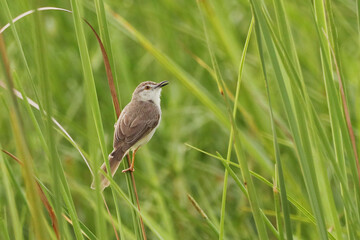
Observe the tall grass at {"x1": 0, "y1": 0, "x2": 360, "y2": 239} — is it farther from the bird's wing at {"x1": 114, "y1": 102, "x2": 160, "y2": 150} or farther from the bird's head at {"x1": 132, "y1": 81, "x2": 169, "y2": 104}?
the bird's wing at {"x1": 114, "y1": 102, "x2": 160, "y2": 150}

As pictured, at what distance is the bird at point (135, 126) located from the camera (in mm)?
2466

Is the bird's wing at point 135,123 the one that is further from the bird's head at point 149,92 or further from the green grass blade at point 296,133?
the green grass blade at point 296,133

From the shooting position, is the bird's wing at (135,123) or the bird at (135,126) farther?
the bird's wing at (135,123)

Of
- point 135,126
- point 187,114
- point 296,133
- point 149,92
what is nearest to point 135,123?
point 135,126

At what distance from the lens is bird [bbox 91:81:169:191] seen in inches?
97.1

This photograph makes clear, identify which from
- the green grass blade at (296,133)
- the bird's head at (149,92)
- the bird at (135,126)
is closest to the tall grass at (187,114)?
the bird's head at (149,92)

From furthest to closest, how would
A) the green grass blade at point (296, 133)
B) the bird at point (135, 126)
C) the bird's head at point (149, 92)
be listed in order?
the bird's head at point (149, 92) → the bird at point (135, 126) → the green grass blade at point (296, 133)

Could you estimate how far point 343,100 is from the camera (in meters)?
Result: 1.93

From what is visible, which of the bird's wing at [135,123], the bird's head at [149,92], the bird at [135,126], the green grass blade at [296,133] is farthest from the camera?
the bird's head at [149,92]

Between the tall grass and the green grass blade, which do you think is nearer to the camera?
the green grass blade

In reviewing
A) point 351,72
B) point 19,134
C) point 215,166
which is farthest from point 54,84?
point 19,134

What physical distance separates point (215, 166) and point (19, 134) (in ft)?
11.9

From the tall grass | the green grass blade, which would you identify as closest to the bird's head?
the tall grass

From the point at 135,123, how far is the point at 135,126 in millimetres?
38
